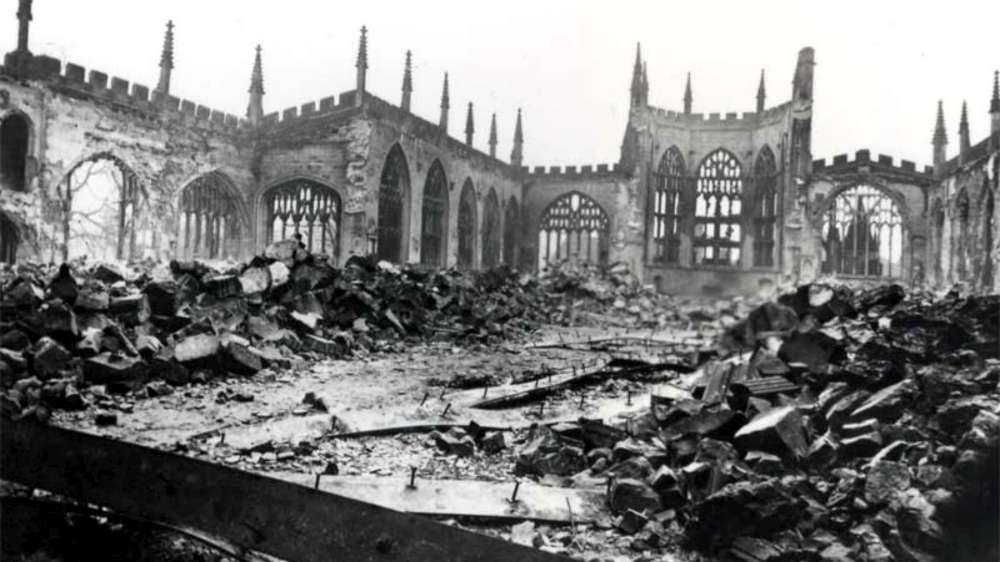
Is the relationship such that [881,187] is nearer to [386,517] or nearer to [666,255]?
[666,255]

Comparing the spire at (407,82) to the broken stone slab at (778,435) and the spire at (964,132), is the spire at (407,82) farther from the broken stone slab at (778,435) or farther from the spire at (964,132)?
the broken stone slab at (778,435)

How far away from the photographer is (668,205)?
3350 centimetres

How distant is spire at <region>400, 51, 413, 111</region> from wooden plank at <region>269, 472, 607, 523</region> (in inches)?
1010

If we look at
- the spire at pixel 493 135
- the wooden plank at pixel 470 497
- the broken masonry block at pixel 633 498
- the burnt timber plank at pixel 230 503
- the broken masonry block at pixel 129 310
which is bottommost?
the wooden plank at pixel 470 497

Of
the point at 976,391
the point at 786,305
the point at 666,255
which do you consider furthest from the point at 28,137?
the point at 666,255

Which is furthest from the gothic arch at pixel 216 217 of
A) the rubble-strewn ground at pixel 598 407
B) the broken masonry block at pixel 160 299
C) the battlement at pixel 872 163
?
the battlement at pixel 872 163

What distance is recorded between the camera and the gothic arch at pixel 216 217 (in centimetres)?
2195

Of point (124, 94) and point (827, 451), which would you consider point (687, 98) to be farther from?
point (827, 451)

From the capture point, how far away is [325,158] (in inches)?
856

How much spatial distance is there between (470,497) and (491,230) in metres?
28.4

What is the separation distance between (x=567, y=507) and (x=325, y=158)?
19.4 metres

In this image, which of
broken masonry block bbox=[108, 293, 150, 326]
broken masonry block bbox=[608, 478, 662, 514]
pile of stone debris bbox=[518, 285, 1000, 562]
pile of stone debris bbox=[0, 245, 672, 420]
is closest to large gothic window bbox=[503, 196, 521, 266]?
pile of stone debris bbox=[0, 245, 672, 420]

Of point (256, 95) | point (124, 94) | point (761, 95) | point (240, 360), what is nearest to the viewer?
point (240, 360)

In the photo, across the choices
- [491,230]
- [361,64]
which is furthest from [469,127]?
[361,64]
